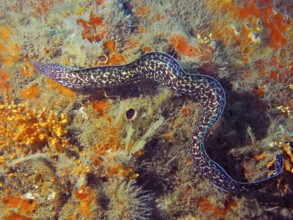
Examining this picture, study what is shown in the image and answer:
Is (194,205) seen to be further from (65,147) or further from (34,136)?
(34,136)

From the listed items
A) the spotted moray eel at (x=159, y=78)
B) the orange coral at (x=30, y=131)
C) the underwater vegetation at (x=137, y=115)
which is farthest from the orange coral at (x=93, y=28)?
the orange coral at (x=30, y=131)

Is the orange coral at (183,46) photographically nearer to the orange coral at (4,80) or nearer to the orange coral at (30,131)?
the orange coral at (30,131)

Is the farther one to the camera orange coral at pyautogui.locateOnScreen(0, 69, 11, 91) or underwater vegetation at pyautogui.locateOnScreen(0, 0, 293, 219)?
orange coral at pyautogui.locateOnScreen(0, 69, 11, 91)

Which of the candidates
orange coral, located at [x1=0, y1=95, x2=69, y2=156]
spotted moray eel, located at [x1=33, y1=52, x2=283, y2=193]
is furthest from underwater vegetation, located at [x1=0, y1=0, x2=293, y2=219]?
spotted moray eel, located at [x1=33, y1=52, x2=283, y2=193]

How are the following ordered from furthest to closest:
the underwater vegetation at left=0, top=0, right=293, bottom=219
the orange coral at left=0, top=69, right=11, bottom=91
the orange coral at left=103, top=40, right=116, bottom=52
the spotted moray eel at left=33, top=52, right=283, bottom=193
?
1. the orange coral at left=0, top=69, right=11, bottom=91
2. the orange coral at left=103, top=40, right=116, bottom=52
3. the spotted moray eel at left=33, top=52, right=283, bottom=193
4. the underwater vegetation at left=0, top=0, right=293, bottom=219

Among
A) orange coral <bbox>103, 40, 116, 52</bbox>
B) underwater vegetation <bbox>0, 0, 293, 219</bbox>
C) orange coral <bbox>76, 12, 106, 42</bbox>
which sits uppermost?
orange coral <bbox>76, 12, 106, 42</bbox>

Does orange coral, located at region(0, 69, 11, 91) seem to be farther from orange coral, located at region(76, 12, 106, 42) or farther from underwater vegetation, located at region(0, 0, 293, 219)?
orange coral, located at region(76, 12, 106, 42)

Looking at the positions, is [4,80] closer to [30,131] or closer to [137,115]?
[30,131]

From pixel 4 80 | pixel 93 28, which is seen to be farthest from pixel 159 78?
pixel 4 80
